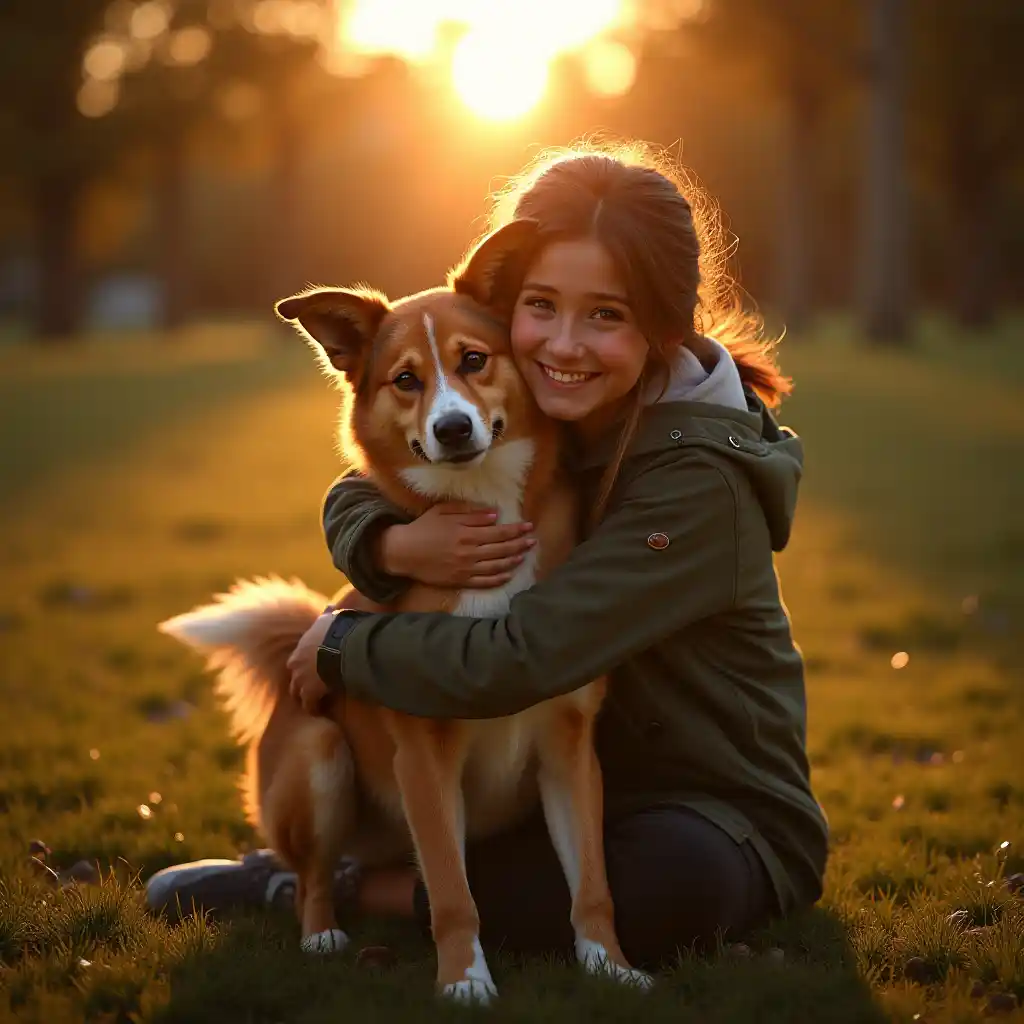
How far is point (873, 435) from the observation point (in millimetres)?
12930

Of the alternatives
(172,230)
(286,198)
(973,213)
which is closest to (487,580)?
(286,198)

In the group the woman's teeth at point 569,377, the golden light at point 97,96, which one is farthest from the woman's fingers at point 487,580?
the golden light at point 97,96

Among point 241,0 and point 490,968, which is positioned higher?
point 241,0

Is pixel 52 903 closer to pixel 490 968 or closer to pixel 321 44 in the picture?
pixel 490 968

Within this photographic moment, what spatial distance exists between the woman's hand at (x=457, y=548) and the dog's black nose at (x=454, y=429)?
0.67 ft

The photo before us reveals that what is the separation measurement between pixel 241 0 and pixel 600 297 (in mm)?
31300

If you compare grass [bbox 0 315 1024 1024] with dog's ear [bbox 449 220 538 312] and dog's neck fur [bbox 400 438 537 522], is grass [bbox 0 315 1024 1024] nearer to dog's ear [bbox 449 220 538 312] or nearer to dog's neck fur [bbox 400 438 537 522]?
dog's neck fur [bbox 400 438 537 522]

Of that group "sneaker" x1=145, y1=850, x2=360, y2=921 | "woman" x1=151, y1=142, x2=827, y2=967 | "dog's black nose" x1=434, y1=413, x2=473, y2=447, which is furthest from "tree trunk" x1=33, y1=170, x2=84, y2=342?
"dog's black nose" x1=434, y1=413, x2=473, y2=447

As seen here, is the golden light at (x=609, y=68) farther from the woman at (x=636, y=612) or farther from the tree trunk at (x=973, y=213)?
the woman at (x=636, y=612)

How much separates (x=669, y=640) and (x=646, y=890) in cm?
61

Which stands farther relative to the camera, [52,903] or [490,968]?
[52,903]

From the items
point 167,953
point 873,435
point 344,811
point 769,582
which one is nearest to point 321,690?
point 344,811

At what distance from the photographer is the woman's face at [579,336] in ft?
10.6

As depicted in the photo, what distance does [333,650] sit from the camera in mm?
3178
